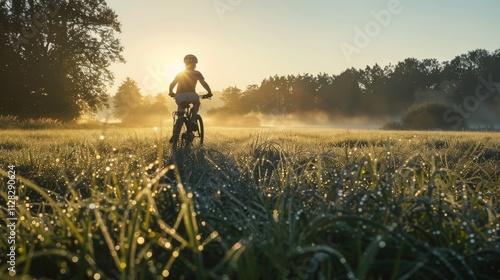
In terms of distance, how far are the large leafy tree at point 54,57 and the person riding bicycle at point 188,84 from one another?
87.1 ft

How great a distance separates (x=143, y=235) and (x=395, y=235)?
99 cm

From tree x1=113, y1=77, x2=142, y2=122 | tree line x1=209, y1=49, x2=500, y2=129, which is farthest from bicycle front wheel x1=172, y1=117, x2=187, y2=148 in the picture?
tree x1=113, y1=77, x2=142, y2=122

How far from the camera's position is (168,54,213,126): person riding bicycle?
9719 mm

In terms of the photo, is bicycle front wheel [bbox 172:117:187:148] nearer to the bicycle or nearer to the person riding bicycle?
the bicycle

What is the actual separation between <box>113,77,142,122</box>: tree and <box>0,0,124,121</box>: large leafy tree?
52.4m

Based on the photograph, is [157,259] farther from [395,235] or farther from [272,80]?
[272,80]

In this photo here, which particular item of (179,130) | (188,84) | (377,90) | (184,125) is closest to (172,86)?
(188,84)

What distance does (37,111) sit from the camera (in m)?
33.7

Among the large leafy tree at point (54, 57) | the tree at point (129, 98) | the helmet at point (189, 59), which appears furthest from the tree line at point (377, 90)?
the helmet at point (189, 59)

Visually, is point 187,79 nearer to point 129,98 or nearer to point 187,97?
point 187,97

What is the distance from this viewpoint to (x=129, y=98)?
89062 millimetres

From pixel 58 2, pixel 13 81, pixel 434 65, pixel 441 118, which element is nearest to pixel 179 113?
pixel 13 81

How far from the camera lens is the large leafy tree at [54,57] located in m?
32.2

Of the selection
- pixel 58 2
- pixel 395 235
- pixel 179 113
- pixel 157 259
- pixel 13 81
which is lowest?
pixel 157 259
